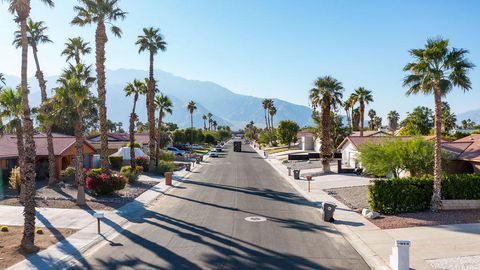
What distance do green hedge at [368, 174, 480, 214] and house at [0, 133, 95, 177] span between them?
1128 inches

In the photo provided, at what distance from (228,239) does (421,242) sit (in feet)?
25.5

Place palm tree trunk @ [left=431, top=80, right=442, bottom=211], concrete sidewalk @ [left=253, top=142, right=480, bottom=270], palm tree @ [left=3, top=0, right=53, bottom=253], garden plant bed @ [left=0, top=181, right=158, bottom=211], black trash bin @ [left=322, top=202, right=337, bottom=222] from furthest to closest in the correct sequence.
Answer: garden plant bed @ [left=0, top=181, right=158, bottom=211]
palm tree trunk @ [left=431, top=80, right=442, bottom=211]
black trash bin @ [left=322, top=202, right=337, bottom=222]
palm tree @ [left=3, top=0, right=53, bottom=253]
concrete sidewalk @ [left=253, top=142, right=480, bottom=270]

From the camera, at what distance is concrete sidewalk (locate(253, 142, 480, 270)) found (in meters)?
14.4

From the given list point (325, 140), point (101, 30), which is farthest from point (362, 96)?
point (101, 30)

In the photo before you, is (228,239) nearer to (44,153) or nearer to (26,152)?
(26,152)

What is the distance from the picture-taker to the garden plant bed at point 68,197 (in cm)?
2577

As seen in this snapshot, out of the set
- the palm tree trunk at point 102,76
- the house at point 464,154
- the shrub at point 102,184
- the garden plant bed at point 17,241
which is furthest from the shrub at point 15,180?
the house at point 464,154

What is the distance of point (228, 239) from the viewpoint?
17859 mm

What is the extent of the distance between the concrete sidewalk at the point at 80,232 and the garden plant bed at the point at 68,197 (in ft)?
3.02

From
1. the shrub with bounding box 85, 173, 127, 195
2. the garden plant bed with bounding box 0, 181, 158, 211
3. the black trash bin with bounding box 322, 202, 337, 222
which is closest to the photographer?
the black trash bin with bounding box 322, 202, 337, 222

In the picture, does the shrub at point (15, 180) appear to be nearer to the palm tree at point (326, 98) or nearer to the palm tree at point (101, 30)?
the palm tree at point (101, 30)

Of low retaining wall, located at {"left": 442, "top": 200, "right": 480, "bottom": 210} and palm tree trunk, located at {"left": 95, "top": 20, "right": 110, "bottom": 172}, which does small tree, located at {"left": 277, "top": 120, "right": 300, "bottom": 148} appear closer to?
palm tree trunk, located at {"left": 95, "top": 20, "right": 110, "bottom": 172}

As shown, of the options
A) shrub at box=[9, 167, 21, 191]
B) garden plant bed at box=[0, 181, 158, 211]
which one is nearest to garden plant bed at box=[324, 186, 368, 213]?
garden plant bed at box=[0, 181, 158, 211]

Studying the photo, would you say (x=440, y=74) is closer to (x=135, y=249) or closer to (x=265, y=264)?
(x=265, y=264)
